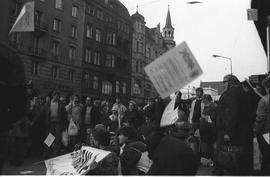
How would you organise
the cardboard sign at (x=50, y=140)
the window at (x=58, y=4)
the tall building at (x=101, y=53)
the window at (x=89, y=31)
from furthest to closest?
the window at (x=89, y=31) < the tall building at (x=101, y=53) < the window at (x=58, y=4) < the cardboard sign at (x=50, y=140)

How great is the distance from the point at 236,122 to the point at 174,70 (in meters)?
2.99

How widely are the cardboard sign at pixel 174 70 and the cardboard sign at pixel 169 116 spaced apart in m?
0.23

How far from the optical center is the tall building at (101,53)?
34.6 meters

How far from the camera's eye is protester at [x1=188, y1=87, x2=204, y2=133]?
8.19 metres

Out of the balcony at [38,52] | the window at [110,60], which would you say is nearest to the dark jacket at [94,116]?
the balcony at [38,52]

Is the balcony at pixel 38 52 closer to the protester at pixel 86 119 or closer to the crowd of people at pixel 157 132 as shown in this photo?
the crowd of people at pixel 157 132

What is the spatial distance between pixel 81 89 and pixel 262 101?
30403 mm

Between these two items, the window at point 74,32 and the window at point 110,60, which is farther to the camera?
the window at point 110,60

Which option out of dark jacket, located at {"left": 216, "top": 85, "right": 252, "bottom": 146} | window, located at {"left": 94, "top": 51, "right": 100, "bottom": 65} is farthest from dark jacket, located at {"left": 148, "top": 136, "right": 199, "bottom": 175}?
window, located at {"left": 94, "top": 51, "right": 100, "bottom": 65}

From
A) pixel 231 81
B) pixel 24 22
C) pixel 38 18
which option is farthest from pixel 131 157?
pixel 38 18

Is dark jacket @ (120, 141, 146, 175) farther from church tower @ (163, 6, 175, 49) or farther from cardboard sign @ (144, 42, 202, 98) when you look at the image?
cardboard sign @ (144, 42, 202, 98)

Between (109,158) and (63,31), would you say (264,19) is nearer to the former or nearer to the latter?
(109,158)

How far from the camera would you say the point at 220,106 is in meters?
6.06

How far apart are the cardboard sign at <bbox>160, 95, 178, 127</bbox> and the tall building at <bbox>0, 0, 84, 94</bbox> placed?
2607cm
